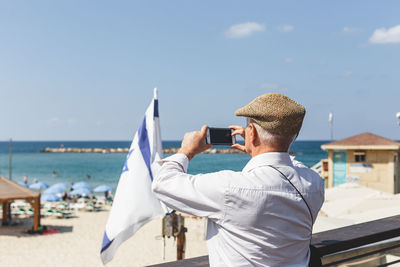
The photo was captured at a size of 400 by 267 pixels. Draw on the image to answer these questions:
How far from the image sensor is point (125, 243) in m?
14.6

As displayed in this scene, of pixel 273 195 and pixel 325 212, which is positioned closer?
pixel 273 195

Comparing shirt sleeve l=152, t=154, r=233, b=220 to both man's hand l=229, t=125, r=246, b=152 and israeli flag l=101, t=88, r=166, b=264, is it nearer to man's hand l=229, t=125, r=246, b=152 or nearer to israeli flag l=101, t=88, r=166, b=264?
man's hand l=229, t=125, r=246, b=152

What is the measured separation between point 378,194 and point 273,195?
39.4 ft

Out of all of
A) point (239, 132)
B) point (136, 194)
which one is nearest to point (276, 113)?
point (239, 132)

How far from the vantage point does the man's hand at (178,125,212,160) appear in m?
1.38

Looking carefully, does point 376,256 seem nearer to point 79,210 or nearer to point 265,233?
point 265,233

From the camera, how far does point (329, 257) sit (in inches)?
75.5

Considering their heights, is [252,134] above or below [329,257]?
Answer: above

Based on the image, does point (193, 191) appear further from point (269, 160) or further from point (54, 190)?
point (54, 190)

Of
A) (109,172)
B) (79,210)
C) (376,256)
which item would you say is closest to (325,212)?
(376,256)

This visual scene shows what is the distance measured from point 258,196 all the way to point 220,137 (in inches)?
14.3

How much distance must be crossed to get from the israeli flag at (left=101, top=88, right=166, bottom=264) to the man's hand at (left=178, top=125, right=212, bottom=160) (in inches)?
164

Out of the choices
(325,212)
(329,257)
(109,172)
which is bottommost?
(109,172)

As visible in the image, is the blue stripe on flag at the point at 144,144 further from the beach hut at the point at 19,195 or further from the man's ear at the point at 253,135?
the beach hut at the point at 19,195
